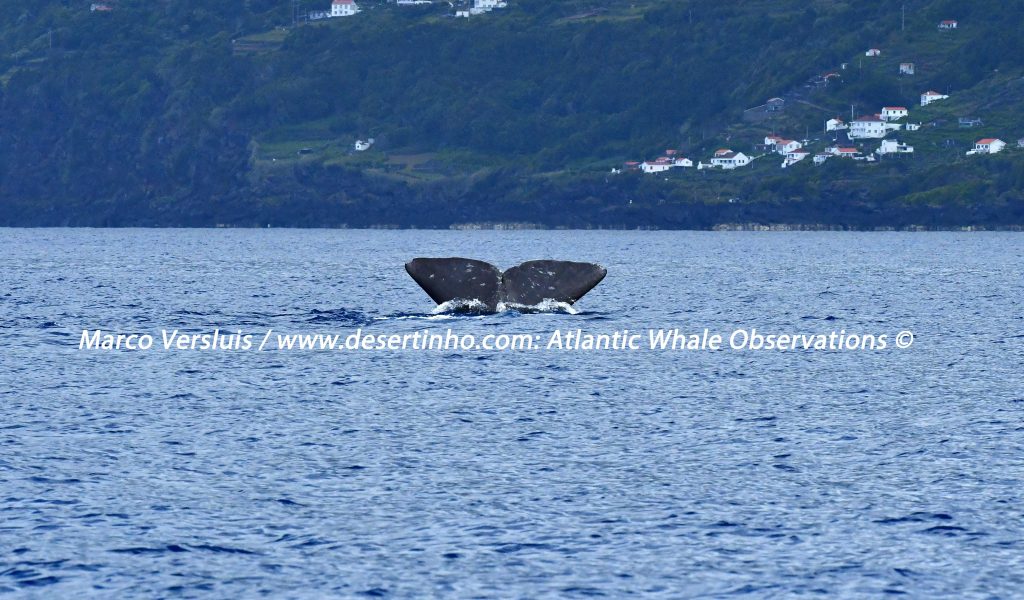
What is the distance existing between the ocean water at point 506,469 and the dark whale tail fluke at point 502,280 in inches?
50.5

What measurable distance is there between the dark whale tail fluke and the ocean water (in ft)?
4.21

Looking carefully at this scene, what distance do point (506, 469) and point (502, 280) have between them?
29.8 metres

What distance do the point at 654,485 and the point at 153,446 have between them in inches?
448

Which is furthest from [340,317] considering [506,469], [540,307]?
[506,469]

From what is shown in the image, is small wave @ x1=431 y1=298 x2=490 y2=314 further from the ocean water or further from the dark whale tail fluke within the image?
the ocean water

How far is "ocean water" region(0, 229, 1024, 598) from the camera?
78.4 ft

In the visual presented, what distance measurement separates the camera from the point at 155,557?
24.6 metres

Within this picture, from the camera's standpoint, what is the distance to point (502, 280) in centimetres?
6122

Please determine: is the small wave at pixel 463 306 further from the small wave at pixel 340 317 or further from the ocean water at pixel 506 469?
the small wave at pixel 340 317

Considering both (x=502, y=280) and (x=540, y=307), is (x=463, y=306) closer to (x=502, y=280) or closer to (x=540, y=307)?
(x=502, y=280)

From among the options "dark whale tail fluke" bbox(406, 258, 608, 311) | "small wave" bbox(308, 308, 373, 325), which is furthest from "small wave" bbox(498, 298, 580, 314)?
"small wave" bbox(308, 308, 373, 325)

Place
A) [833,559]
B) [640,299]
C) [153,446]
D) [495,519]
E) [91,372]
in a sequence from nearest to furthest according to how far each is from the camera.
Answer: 1. [833,559]
2. [495,519]
3. [153,446]
4. [91,372]
5. [640,299]

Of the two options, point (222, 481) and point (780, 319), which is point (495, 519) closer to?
point (222, 481)

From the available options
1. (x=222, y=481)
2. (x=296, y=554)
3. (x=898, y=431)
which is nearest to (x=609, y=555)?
(x=296, y=554)
